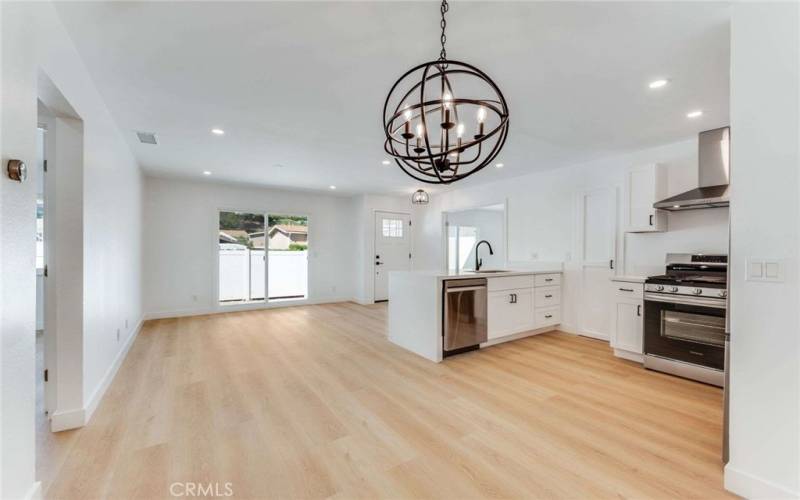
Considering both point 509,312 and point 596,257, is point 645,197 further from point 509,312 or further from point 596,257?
point 509,312

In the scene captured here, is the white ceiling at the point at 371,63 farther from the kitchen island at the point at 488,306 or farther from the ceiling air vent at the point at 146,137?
the kitchen island at the point at 488,306

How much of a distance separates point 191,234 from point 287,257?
174 centimetres

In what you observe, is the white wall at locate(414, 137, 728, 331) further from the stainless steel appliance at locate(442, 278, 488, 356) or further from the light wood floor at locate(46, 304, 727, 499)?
the stainless steel appliance at locate(442, 278, 488, 356)

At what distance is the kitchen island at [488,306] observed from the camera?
352cm

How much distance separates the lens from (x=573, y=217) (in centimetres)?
463

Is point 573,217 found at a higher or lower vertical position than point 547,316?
higher

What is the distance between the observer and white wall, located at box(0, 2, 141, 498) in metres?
1.26

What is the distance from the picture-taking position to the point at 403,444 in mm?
1989

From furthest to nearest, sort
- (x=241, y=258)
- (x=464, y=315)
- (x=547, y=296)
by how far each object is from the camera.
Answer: (x=241, y=258) < (x=547, y=296) < (x=464, y=315)

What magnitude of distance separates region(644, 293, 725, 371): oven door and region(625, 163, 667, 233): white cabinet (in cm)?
94

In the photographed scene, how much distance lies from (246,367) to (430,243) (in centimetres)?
491

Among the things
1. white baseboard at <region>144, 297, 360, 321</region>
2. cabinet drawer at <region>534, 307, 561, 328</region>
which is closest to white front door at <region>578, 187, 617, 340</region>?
cabinet drawer at <region>534, 307, 561, 328</region>

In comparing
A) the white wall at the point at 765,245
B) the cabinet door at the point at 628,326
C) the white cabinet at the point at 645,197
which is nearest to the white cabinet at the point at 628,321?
the cabinet door at the point at 628,326

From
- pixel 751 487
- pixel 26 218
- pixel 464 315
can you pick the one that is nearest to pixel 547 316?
pixel 464 315
